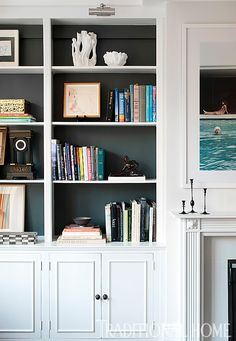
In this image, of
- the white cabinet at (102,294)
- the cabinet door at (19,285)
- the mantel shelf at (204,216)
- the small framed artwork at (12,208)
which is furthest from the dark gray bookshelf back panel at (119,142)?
the cabinet door at (19,285)

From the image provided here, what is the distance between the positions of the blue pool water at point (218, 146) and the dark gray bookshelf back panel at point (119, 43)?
79cm

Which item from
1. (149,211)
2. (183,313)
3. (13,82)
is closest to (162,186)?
(149,211)

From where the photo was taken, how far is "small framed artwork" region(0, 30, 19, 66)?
10.5ft

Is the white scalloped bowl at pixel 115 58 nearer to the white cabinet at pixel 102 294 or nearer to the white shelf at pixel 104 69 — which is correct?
the white shelf at pixel 104 69

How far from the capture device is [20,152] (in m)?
3.29

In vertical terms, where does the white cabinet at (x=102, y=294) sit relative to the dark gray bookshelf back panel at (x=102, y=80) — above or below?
below

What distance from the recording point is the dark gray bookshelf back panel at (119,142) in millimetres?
3400

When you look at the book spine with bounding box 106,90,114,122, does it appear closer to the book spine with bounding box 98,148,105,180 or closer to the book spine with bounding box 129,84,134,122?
the book spine with bounding box 129,84,134,122

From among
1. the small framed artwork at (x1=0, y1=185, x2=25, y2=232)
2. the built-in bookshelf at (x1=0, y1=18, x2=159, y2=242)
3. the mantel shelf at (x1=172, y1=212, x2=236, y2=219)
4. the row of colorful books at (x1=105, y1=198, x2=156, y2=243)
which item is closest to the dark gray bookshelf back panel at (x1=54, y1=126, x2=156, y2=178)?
the built-in bookshelf at (x1=0, y1=18, x2=159, y2=242)

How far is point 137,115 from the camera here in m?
3.16

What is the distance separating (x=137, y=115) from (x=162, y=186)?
59 centimetres

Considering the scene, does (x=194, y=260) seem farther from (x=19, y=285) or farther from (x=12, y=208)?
(x=12, y=208)

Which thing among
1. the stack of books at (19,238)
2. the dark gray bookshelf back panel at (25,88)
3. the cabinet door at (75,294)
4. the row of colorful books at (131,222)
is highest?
the dark gray bookshelf back panel at (25,88)

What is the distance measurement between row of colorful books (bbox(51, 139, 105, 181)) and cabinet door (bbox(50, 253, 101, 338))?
616mm
